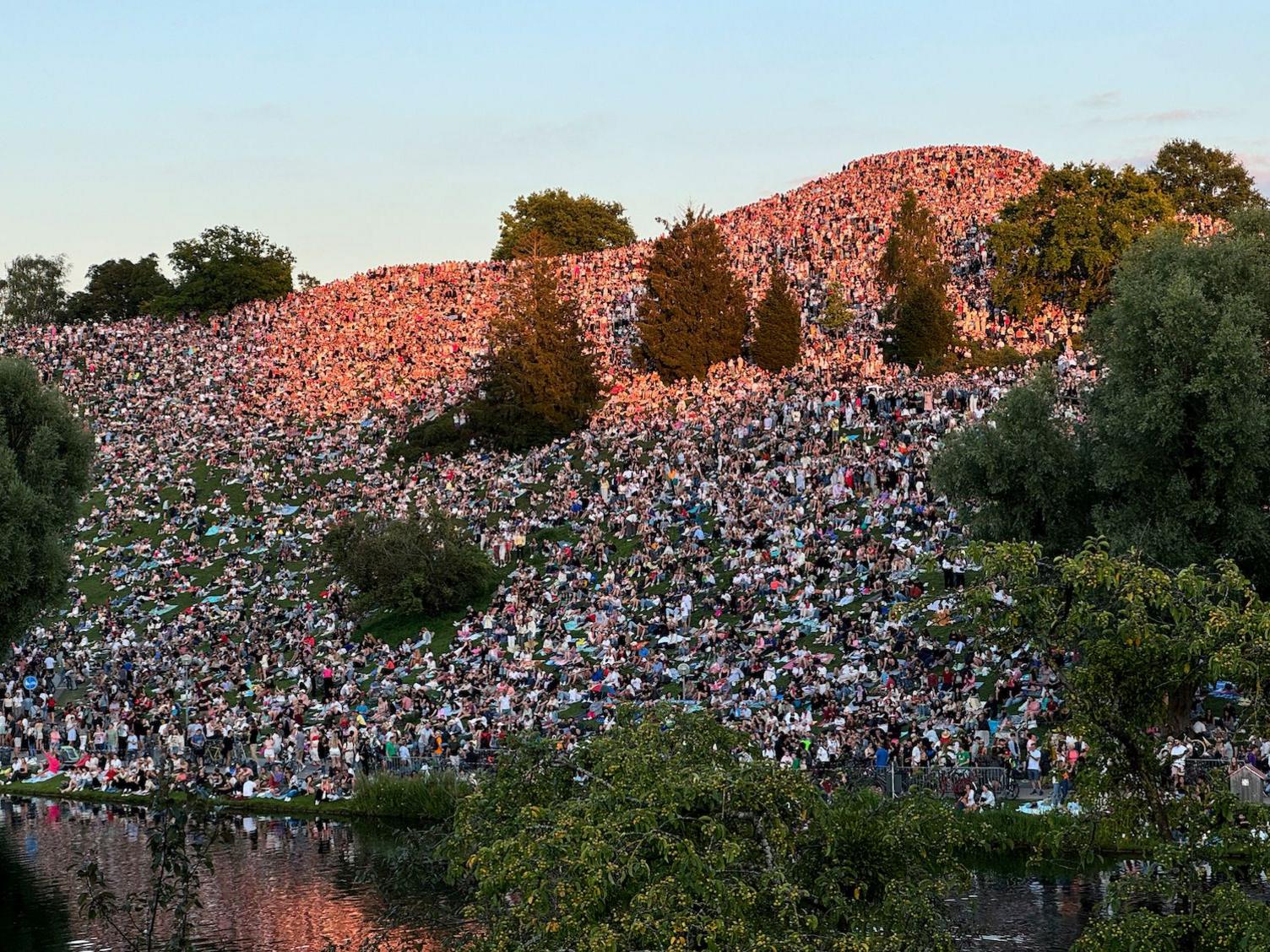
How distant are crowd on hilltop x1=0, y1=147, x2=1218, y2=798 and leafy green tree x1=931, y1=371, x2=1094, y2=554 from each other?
11.0 ft

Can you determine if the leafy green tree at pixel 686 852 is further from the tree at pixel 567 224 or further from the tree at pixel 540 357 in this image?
the tree at pixel 567 224

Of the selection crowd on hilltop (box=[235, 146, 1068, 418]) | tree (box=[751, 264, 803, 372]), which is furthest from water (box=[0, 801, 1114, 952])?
crowd on hilltop (box=[235, 146, 1068, 418])

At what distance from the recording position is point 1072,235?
77312mm

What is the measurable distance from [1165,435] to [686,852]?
2634cm

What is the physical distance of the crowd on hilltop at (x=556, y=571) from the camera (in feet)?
138

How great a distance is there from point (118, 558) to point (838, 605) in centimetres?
3981

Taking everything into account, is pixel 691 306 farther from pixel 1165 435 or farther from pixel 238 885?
pixel 238 885

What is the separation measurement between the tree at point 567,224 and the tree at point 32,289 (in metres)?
47.3

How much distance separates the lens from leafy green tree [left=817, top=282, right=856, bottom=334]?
7931 centimetres

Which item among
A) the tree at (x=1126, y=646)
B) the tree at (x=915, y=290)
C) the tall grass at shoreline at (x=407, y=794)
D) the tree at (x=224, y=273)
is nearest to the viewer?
the tree at (x=1126, y=646)

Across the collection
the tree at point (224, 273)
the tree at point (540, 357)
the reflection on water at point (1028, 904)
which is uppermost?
the tree at point (224, 273)

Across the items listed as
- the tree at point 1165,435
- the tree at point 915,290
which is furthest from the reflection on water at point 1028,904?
the tree at point 915,290

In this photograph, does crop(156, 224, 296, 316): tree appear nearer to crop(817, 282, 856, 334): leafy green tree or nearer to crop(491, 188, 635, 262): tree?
crop(491, 188, 635, 262): tree

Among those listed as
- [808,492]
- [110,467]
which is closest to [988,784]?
[808,492]
